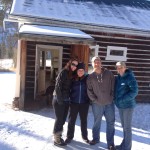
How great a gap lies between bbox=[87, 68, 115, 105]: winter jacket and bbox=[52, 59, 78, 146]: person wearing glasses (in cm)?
41

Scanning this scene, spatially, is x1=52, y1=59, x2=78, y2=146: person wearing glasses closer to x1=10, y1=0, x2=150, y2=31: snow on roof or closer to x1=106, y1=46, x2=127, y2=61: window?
x1=10, y1=0, x2=150, y2=31: snow on roof

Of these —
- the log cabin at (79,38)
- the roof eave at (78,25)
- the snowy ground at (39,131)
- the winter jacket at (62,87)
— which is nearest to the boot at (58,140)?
the snowy ground at (39,131)

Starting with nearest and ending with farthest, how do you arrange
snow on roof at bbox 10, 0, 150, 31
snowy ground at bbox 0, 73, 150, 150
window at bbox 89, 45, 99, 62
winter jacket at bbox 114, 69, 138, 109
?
winter jacket at bbox 114, 69, 138, 109 < snowy ground at bbox 0, 73, 150, 150 < snow on roof at bbox 10, 0, 150, 31 < window at bbox 89, 45, 99, 62

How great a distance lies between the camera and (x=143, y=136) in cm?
717

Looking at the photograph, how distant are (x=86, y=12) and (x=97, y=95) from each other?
6472 mm

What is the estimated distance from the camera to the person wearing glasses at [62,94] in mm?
5875

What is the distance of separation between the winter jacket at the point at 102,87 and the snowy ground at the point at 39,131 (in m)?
1.02

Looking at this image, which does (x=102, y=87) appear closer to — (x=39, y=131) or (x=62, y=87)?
(x=62, y=87)

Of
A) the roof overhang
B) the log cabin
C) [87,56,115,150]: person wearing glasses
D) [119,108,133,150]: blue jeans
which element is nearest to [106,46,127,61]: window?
the log cabin

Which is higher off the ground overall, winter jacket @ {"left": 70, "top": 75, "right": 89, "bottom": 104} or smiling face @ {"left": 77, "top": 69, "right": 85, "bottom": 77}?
smiling face @ {"left": 77, "top": 69, "right": 85, "bottom": 77}

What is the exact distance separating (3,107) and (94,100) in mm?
4584

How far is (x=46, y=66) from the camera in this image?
12484 mm

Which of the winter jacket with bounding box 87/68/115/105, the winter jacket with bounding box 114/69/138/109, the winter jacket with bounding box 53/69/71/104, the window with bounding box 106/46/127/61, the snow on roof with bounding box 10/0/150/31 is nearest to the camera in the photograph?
the winter jacket with bounding box 114/69/138/109

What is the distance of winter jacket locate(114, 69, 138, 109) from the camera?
5.47 meters
